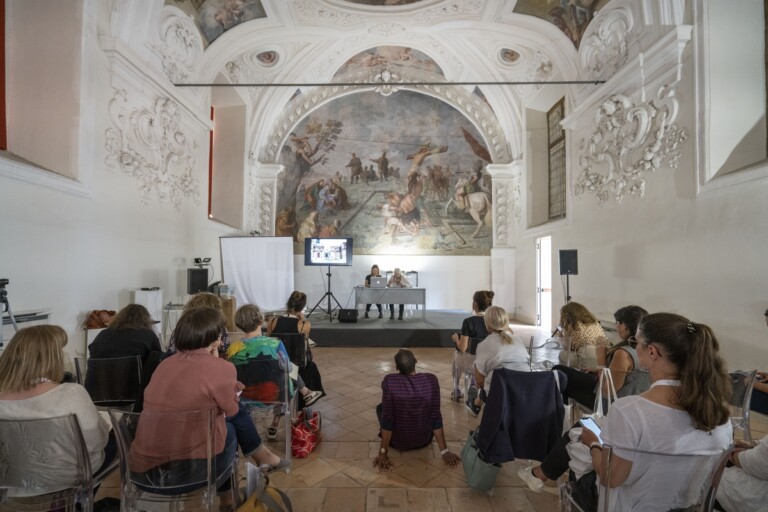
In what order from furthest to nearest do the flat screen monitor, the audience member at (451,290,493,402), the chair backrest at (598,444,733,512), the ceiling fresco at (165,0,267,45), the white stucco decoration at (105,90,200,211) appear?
the flat screen monitor → the ceiling fresco at (165,0,267,45) → the white stucco decoration at (105,90,200,211) → the audience member at (451,290,493,402) → the chair backrest at (598,444,733,512)

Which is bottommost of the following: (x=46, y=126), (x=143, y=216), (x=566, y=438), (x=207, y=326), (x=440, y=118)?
(x=566, y=438)

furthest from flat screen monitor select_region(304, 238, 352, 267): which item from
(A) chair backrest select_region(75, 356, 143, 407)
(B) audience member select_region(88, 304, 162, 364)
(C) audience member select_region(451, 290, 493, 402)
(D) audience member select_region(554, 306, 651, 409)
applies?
(D) audience member select_region(554, 306, 651, 409)

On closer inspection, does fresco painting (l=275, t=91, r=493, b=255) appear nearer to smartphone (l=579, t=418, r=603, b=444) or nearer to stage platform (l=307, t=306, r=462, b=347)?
stage platform (l=307, t=306, r=462, b=347)

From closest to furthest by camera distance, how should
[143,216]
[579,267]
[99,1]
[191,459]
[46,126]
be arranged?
[191,459], [46,126], [99,1], [143,216], [579,267]

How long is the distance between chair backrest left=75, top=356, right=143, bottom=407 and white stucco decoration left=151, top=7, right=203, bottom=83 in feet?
19.4

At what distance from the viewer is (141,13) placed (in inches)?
224

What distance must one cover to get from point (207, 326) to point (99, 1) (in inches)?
230

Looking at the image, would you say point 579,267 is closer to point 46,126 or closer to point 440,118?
point 440,118

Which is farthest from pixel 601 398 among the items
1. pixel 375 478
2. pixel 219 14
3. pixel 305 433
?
pixel 219 14

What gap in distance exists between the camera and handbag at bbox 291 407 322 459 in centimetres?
295

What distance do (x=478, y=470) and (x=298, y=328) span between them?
85.9 inches

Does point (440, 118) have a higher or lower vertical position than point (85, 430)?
higher

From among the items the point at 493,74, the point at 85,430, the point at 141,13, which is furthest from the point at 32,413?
the point at 493,74

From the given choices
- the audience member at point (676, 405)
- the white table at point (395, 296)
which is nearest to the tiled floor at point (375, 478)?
the audience member at point (676, 405)
